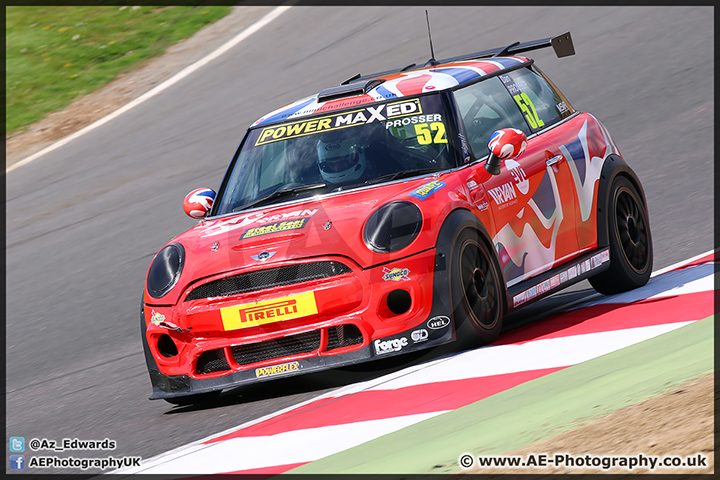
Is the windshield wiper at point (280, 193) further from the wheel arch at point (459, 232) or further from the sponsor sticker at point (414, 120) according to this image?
the wheel arch at point (459, 232)

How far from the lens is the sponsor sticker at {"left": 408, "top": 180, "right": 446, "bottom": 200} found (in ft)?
19.0

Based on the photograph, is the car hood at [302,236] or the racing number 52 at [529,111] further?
the racing number 52 at [529,111]

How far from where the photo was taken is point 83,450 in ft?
17.5

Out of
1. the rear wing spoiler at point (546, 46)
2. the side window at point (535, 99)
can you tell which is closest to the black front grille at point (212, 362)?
the side window at point (535, 99)

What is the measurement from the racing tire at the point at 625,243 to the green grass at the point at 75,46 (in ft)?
35.4

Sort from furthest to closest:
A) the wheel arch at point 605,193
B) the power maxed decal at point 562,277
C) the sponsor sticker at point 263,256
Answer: the wheel arch at point 605,193 → the power maxed decal at point 562,277 → the sponsor sticker at point 263,256

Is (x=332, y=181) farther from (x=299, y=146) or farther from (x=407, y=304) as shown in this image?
(x=407, y=304)

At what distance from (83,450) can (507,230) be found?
2.64 metres

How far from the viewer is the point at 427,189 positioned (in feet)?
19.3

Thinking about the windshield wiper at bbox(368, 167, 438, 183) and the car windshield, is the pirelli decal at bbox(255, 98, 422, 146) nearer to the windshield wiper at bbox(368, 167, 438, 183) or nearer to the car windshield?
the car windshield

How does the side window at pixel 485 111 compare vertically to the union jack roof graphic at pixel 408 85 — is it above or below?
below

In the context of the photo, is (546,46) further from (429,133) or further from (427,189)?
(427,189)

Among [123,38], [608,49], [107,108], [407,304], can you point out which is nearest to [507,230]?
[407,304]

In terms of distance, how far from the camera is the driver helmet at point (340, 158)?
6422 millimetres
